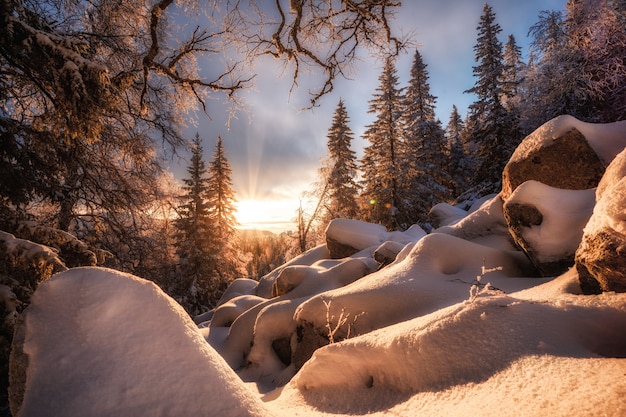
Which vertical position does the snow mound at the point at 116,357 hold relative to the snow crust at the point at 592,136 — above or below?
below

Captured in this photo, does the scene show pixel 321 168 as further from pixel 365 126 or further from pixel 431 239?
pixel 431 239

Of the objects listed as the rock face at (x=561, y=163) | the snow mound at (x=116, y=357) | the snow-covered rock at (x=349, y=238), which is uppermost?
the rock face at (x=561, y=163)

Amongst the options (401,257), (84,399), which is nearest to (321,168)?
(401,257)

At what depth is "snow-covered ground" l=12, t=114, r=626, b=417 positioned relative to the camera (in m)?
1.43

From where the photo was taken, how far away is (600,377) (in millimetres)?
1783

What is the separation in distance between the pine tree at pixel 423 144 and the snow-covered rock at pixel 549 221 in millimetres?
18730

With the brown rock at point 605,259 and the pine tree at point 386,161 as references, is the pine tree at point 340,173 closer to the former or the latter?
the pine tree at point 386,161

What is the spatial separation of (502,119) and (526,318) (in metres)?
21.4

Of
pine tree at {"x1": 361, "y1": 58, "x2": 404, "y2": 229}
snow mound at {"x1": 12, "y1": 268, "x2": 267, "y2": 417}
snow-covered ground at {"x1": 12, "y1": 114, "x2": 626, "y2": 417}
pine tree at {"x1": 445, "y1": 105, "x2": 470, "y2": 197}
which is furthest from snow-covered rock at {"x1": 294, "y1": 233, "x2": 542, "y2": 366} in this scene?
pine tree at {"x1": 445, "y1": 105, "x2": 470, "y2": 197}

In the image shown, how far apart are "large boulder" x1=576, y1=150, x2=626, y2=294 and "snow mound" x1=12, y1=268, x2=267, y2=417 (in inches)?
122

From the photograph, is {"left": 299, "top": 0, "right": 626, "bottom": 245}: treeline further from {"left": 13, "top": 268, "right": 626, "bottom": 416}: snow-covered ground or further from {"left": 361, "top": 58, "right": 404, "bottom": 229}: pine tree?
{"left": 13, "top": 268, "right": 626, "bottom": 416}: snow-covered ground

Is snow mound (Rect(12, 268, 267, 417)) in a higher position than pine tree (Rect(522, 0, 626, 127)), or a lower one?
lower

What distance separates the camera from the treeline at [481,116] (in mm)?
13836

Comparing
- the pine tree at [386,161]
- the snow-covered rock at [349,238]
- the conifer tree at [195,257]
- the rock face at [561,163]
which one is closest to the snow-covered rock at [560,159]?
the rock face at [561,163]
